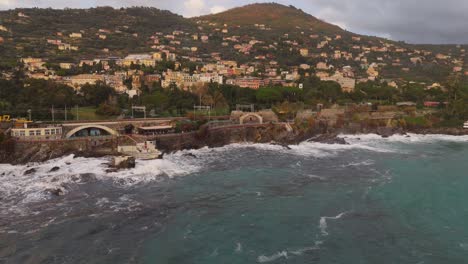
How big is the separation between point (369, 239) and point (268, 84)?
6600cm

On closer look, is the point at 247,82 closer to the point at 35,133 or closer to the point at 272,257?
the point at 35,133

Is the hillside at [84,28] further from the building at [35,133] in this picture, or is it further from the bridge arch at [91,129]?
the building at [35,133]

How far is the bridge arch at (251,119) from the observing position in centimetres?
5888

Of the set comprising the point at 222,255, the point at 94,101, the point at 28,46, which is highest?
the point at 28,46

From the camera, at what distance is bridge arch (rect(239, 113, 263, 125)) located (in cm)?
5888

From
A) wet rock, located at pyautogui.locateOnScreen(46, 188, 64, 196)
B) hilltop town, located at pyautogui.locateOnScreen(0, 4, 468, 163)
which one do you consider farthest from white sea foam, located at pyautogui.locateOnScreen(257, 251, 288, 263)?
hilltop town, located at pyautogui.locateOnScreen(0, 4, 468, 163)

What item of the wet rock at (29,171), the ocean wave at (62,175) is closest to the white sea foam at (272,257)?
the ocean wave at (62,175)

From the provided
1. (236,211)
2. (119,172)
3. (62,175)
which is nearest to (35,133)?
(62,175)

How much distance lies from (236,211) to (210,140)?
76.1ft

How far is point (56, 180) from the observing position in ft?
108

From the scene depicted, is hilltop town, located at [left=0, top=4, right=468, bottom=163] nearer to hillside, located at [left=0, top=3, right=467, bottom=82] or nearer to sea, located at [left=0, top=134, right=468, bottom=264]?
hillside, located at [left=0, top=3, right=467, bottom=82]

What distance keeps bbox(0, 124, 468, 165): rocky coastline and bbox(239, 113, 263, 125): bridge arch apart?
10.2 ft

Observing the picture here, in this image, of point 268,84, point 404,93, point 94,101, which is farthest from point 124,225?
point 404,93

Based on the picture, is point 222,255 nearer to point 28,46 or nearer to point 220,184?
point 220,184
